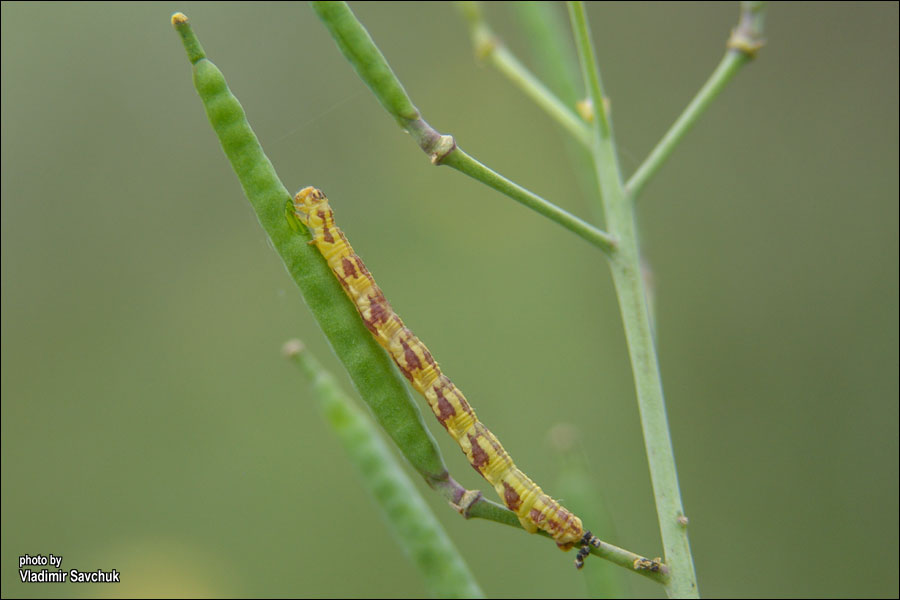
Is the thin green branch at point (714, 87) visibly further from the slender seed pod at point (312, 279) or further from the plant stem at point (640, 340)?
the slender seed pod at point (312, 279)

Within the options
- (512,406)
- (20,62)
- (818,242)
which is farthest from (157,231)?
(818,242)

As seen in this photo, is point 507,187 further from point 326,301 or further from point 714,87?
point 714,87

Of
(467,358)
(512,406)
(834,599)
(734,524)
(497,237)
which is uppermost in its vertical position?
(497,237)

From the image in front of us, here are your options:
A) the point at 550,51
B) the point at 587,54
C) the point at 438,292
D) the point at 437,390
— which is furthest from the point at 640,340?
the point at 438,292

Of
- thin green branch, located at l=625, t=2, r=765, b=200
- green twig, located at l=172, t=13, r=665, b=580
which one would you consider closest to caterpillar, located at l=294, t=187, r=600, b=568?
green twig, located at l=172, t=13, r=665, b=580

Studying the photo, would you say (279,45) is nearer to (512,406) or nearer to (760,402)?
(512,406)

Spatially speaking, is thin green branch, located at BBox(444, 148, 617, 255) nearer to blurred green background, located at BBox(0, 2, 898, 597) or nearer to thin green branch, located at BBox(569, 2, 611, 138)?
thin green branch, located at BBox(569, 2, 611, 138)
